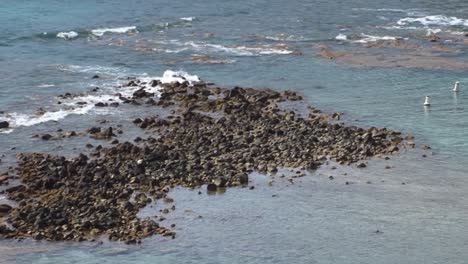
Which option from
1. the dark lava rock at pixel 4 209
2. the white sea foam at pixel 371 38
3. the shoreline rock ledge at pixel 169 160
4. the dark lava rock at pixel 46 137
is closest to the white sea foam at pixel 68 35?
the shoreline rock ledge at pixel 169 160

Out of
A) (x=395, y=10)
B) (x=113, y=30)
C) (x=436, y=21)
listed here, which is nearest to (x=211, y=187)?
(x=113, y=30)

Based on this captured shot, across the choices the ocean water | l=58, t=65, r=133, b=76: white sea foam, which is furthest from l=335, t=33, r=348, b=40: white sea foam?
l=58, t=65, r=133, b=76: white sea foam

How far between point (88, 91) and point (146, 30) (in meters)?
19.9

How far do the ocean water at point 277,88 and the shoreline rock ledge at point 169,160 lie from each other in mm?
1088

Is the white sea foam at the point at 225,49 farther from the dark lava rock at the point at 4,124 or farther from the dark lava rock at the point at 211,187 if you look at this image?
the dark lava rock at the point at 211,187

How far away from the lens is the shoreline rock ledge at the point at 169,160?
3150 centimetres

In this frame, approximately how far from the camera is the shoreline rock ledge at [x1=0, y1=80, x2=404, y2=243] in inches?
1240

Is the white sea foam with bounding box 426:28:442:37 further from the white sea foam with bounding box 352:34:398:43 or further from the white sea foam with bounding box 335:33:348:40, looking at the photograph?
the white sea foam with bounding box 335:33:348:40

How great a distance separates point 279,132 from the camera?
4128 cm

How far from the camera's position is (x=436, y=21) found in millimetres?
73250

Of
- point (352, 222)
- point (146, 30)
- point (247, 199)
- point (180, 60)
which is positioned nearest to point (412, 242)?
point (352, 222)

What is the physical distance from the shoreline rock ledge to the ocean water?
3.57 ft

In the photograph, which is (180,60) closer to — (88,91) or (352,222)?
(88,91)

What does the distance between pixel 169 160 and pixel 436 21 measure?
42.8 metres
